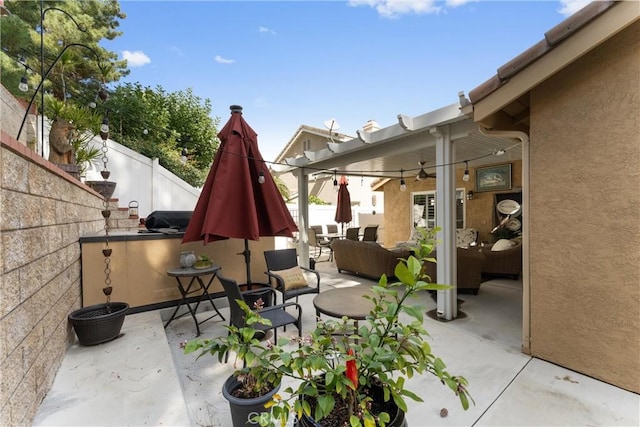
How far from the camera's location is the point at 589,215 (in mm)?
2654

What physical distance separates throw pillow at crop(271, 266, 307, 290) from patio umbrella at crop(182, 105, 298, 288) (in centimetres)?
51

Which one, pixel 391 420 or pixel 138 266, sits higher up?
pixel 138 266

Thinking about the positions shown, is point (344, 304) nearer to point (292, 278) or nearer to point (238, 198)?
point (292, 278)

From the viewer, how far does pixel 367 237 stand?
984 centimetres

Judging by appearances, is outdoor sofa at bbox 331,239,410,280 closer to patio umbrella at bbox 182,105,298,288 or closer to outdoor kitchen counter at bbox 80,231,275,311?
patio umbrella at bbox 182,105,298,288

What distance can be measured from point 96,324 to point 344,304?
2466mm

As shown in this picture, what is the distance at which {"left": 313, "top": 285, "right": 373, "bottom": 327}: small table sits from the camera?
2.90 m

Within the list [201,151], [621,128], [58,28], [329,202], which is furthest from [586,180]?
[329,202]

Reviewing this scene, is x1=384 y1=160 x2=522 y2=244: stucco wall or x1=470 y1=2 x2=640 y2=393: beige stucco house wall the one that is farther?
x1=384 y1=160 x2=522 y2=244: stucco wall

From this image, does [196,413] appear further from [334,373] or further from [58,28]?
[58,28]

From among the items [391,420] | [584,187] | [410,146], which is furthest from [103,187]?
[584,187]

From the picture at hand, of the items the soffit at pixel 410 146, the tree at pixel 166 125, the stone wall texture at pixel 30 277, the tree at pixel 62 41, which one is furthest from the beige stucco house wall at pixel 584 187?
the tree at pixel 166 125

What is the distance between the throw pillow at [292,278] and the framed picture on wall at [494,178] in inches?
264

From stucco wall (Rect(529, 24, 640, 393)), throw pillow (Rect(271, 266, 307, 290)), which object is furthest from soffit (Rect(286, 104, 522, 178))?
throw pillow (Rect(271, 266, 307, 290))
